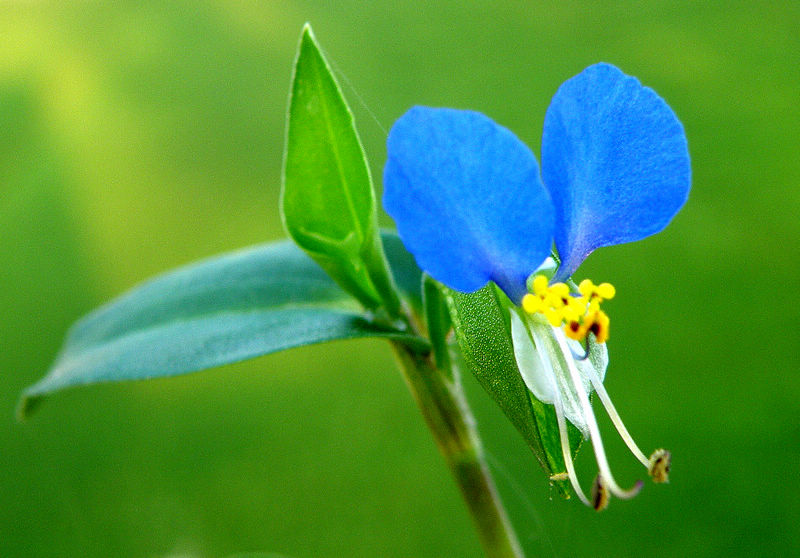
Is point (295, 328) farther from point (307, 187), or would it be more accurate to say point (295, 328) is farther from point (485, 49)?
point (485, 49)

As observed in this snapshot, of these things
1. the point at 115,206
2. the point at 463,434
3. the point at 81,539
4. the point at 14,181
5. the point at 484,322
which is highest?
the point at 14,181

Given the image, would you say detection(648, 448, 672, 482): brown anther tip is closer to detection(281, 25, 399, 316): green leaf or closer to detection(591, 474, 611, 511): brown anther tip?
detection(591, 474, 611, 511): brown anther tip

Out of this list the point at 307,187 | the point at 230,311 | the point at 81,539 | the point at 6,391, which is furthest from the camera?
the point at 6,391

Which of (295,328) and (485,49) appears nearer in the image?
(295,328)

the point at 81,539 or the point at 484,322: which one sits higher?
the point at 484,322

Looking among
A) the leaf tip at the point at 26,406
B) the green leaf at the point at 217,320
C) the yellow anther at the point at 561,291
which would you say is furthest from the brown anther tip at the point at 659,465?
the leaf tip at the point at 26,406

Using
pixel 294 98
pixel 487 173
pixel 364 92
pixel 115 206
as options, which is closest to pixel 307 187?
pixel 294 98

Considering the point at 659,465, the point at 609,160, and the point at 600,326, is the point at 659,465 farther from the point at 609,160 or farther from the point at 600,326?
the point at 609,160
